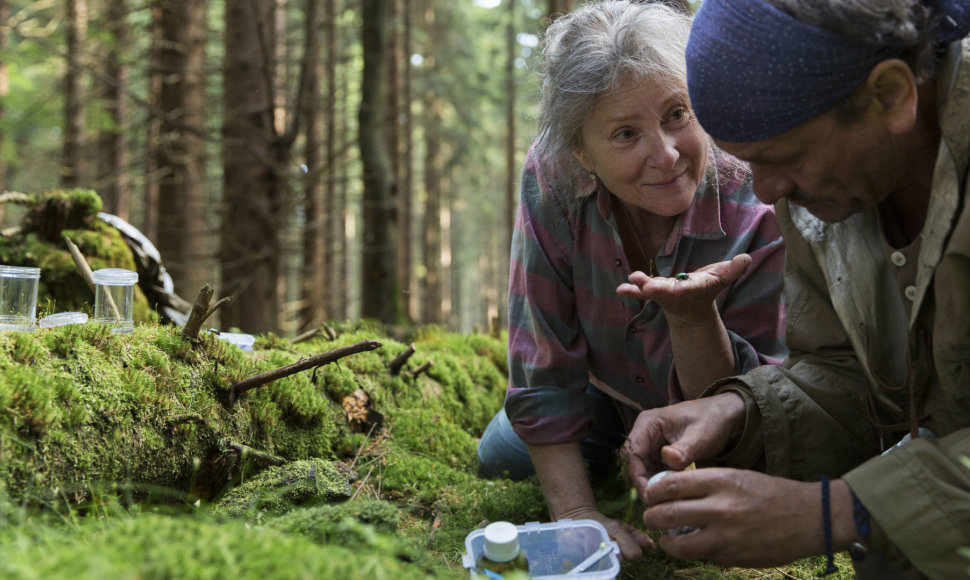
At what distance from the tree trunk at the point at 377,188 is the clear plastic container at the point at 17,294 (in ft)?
A: 18.6

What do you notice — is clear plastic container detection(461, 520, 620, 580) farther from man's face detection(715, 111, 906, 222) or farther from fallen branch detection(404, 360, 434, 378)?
fallen branch detection(404, 360, 434, 378)

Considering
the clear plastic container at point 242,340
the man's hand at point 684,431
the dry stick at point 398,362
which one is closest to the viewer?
the man's hand at point 684,431

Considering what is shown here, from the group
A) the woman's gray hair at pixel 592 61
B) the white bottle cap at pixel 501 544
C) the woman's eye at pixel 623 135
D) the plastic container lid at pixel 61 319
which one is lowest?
the white bottle cap at pixel 501 544

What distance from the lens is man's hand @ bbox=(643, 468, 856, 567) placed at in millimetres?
1692

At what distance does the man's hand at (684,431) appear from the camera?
2.08 m

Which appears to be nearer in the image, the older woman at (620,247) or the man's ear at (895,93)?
the man's ear at (895,93)

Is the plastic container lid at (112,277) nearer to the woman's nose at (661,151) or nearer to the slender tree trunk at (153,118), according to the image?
the woman's nose at (661,151)

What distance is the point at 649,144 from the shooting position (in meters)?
2.48

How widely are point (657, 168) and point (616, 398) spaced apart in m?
1.12

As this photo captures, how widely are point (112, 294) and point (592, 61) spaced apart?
202 centimetres

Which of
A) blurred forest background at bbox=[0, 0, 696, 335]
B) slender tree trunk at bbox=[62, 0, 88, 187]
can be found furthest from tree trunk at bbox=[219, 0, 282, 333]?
slender tree trunk at bbox=[62, 0, 88, 187]

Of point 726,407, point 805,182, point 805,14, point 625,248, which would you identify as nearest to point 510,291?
point 625,248

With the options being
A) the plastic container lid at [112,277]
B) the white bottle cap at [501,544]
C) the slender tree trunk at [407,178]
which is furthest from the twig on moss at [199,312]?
the slender tree trunk at [407,178]

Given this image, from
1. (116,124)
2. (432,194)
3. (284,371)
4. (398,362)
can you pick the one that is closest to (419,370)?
(398,362)
